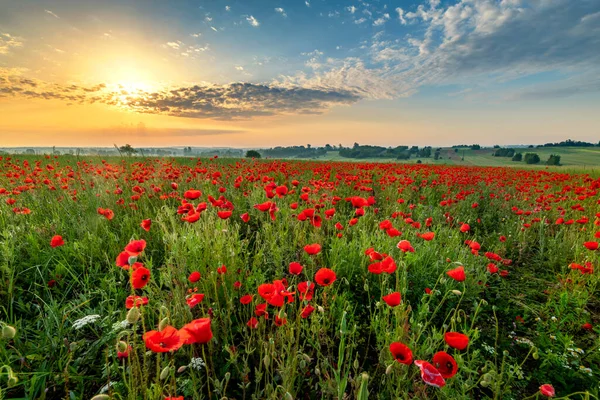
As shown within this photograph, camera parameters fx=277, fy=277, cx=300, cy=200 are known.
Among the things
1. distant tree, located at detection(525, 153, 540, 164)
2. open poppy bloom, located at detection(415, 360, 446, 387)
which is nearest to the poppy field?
open poppy bloom, located at detection(415, 360, 446, 387)

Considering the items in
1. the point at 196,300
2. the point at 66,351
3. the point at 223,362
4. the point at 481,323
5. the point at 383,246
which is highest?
the point at 196,300

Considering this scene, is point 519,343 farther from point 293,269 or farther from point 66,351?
point 66,351

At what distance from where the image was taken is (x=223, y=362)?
6.54 ft

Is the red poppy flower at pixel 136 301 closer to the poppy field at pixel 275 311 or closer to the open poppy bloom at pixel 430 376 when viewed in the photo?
the poppy field at pixel 275 311

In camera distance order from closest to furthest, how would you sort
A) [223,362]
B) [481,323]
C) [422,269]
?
[223,362] < [481,323] < [422,269]

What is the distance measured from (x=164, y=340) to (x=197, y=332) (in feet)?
0.51

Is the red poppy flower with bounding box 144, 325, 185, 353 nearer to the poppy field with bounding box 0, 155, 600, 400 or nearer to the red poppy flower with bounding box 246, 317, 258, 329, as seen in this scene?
the poppy field with bounding box 0, 155, 600, 400

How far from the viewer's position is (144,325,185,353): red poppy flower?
3.41 ft

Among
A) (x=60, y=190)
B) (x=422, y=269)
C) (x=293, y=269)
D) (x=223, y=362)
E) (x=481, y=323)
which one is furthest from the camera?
(x=60, y=190)

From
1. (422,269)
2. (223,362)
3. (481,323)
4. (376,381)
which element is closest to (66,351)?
(223,362)

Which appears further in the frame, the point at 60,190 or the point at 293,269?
the point at 60,190

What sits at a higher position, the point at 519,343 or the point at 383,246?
the point at 383,246

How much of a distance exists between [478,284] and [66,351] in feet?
12.4

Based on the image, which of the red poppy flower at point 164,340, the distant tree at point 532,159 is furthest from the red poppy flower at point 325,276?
the distant tree at point 532,159
